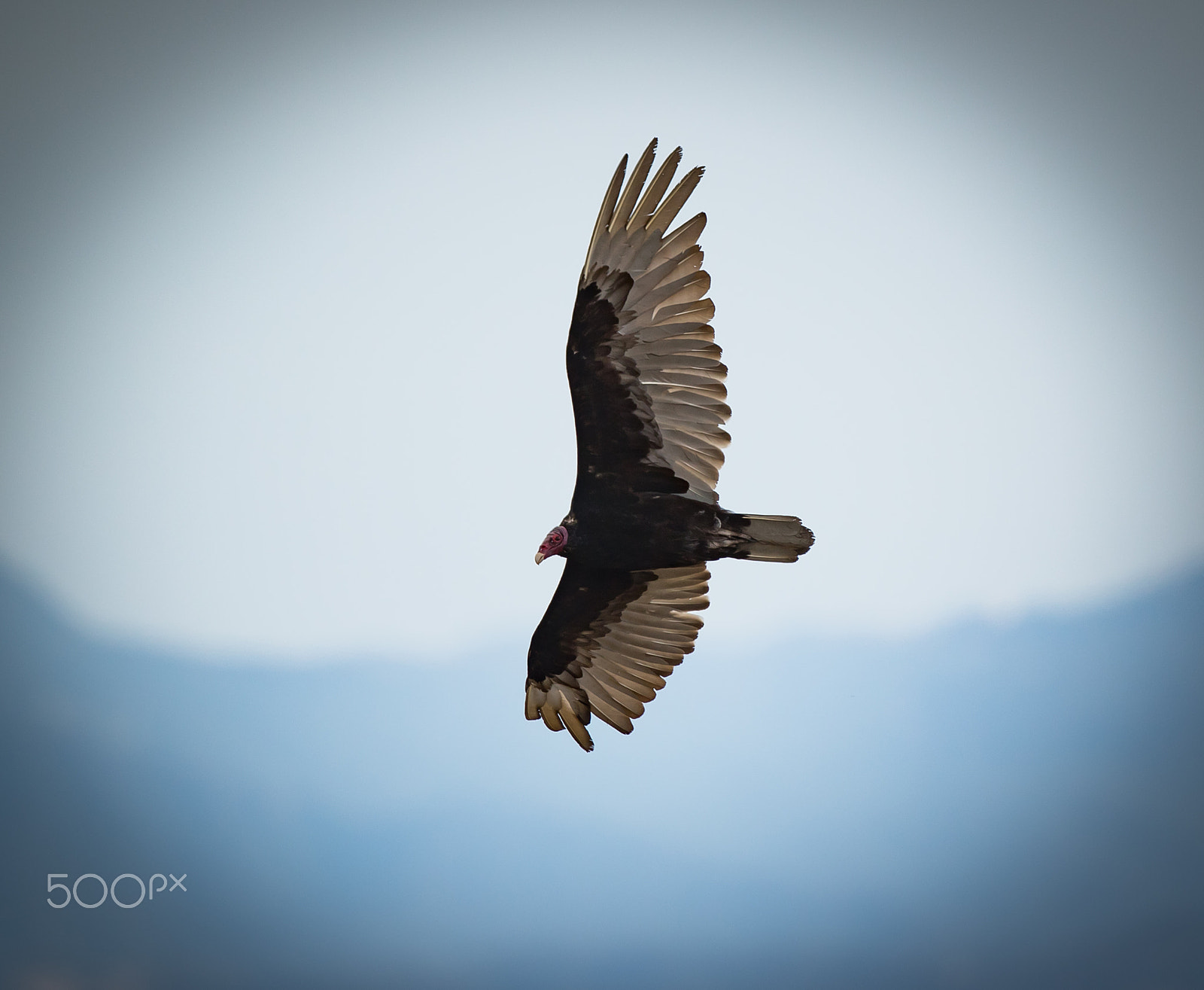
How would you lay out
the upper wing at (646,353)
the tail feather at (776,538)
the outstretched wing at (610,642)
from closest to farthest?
the upper wing at (646,353)
the tail feather at (776,538)
the outstretched wing at (610,642)

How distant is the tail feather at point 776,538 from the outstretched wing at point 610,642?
61 centimetres

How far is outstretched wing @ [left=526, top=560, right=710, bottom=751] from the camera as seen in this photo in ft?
18.5

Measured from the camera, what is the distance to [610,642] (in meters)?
5.77

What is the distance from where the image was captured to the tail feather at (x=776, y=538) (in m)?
4.92

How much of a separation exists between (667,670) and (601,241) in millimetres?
2406

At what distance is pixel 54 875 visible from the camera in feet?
32.5

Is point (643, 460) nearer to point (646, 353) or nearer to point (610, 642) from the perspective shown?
point (646, 353)

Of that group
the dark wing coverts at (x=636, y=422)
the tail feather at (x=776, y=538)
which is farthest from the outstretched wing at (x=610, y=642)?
the tail feather at (x=776, y=538)

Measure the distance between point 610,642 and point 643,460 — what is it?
48.3 inches

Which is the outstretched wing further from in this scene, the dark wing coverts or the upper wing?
the upper wing

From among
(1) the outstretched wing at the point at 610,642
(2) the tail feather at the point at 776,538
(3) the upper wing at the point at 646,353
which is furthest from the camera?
(1) the outstretched wing at the point at 610,642

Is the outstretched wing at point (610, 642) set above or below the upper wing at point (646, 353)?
below

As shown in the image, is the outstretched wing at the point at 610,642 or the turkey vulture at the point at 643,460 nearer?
the turkey vulture at the point at 643,460

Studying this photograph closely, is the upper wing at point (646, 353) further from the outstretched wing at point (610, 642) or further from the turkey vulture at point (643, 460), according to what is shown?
the outstretched wing at point (610, 642)
